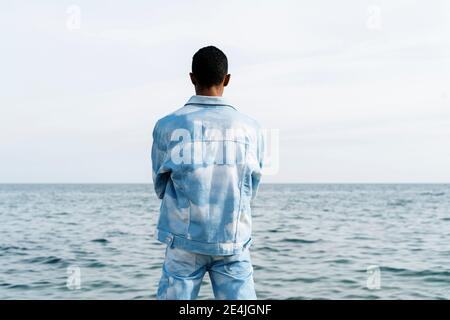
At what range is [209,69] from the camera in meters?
3.11

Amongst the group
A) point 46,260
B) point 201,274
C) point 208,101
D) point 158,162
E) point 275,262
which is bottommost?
point 46,260

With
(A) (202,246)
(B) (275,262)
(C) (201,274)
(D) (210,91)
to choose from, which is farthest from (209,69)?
(B) (275,262)

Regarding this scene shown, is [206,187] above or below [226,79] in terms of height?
below

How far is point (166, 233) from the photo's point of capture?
9.89ft

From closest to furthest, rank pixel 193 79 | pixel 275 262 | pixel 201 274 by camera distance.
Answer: pixel 201 274, pixel 193 79, pixel 275 262

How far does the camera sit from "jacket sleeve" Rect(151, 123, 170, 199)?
3.07 meters

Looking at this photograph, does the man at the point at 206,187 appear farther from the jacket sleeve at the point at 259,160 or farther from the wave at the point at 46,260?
the wave at the point at 46,260

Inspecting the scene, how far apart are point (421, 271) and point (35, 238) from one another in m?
13.4

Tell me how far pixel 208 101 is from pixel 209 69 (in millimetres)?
191

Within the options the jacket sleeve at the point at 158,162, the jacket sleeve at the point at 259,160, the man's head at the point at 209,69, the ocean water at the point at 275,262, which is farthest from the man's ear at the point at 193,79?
the ocean water at the point at 275,262

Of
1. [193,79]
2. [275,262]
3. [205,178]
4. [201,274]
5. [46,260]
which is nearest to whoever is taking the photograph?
[205,178]

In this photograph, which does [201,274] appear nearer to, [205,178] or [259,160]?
[205,178]
